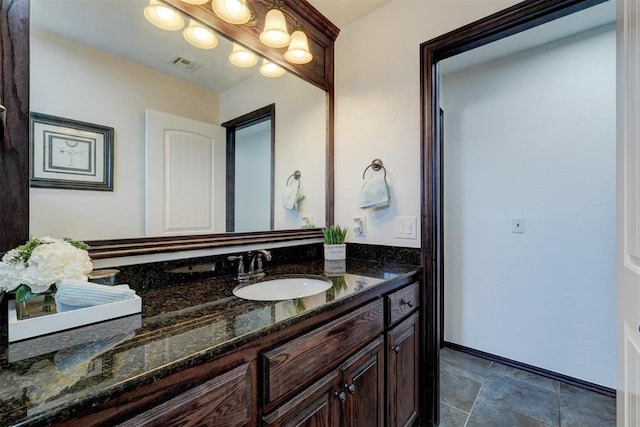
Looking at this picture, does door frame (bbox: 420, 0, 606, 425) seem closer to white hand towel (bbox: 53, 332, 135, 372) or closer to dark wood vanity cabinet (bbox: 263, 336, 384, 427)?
dark wood vanity cabinet (bbox: 263, 336, 384, 427)

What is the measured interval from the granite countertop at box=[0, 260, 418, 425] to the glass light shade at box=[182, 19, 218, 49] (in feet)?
3.45

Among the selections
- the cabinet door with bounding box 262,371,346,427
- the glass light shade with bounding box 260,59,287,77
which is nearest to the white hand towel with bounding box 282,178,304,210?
the glass light shade with bounding box 260,59,287,77

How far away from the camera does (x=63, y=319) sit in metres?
0.67

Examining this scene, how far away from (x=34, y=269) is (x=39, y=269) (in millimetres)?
11

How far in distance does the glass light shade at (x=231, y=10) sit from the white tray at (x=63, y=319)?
Result: 1.23 metres

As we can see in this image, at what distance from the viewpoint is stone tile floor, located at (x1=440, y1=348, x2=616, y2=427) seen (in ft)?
5.19

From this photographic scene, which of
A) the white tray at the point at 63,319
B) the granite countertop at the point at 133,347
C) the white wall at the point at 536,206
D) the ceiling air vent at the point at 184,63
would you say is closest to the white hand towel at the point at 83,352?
the granite countertop at the point at 133,347

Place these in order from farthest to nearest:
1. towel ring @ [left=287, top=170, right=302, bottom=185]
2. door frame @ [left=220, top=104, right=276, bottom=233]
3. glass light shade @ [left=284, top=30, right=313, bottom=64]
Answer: towel ring @ [left=287, top=170, right=302, bottom=185] < glass light shade @ [left=284, top=30, right=313, bottom=64] < door frame @ [left=220, top=104, right=276, bottom=233]

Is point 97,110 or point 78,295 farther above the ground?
point 97,110

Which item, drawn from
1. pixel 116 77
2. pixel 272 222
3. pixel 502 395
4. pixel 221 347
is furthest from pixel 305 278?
pixel 502 395

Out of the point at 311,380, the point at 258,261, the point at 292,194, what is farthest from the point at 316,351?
the point at 292,194

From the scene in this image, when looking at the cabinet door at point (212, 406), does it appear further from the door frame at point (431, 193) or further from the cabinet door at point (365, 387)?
the door frame at point (431, 193)

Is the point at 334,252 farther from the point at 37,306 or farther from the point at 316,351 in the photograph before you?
the point at 37,306

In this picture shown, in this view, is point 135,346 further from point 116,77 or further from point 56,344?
point 116,77
